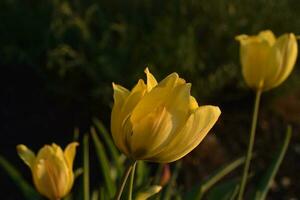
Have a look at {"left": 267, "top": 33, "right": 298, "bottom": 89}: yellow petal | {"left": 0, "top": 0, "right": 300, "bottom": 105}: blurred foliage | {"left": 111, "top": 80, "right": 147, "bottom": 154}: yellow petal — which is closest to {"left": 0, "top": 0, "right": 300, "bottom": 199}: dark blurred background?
{"left": 0, "top": 0, "right": 300, "bottom": 105}: blurred foliage

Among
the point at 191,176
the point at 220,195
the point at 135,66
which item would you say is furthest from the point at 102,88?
the point at 220,195

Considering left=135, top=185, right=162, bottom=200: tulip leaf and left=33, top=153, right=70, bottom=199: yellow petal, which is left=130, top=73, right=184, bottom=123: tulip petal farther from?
left=33, top=153, right=70, bottom=199: yellow petal

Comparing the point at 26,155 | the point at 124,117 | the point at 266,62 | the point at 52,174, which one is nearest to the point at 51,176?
the point at 52,174

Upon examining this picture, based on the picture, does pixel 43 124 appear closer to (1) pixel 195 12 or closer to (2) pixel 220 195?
(1) pixel 195 12

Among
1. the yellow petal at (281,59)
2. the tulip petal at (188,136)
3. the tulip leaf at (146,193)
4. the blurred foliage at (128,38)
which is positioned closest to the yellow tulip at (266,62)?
the yellow petal at (281,59)

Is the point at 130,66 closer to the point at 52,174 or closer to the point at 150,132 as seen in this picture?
the point at 52,174
